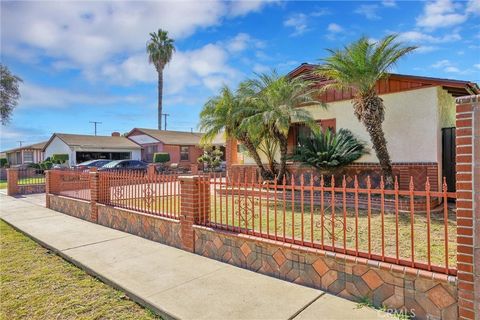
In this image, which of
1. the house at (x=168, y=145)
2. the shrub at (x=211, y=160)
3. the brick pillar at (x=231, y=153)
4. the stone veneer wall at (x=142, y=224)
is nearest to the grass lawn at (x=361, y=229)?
the stone veneer wall at (x=142, y=224)

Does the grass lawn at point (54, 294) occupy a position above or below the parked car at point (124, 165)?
below

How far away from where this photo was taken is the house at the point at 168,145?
34406 mm

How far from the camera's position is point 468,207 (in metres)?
2.85

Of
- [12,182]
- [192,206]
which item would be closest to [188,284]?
[192,206]

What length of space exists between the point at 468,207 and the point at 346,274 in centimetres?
151

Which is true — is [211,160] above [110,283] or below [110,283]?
above

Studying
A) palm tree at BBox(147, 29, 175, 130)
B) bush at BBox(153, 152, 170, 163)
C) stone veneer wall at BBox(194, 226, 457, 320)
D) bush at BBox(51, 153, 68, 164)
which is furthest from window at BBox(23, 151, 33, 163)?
stone veneer wall at BBox(194, 226, 457, 320)

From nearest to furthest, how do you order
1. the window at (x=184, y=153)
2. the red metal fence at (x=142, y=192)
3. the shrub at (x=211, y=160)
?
the red metal fence at (x=142, y=192)
the shrub at (x=211, y=160)
the window at (x=184, y=153)

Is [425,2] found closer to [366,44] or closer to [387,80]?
[366,44]

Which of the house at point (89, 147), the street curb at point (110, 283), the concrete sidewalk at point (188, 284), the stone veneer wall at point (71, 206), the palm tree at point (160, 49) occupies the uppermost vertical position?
the palm tree at point (160, 49)

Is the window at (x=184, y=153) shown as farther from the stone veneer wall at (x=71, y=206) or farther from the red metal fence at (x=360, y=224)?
the red metal fence at (x=360, y=224)

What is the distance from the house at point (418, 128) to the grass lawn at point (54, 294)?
30.2 feet

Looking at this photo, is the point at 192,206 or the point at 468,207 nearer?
the point at 468,207

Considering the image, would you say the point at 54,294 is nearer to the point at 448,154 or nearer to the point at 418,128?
the point at 418,128
